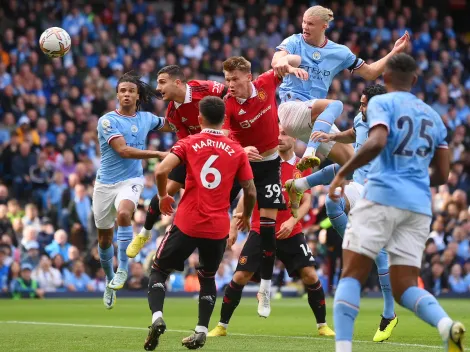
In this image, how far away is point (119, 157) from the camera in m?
15.0

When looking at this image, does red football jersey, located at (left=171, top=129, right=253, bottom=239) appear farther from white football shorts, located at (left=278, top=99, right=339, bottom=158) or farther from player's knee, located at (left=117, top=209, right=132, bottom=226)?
player's knee, located at (left=117, top=209, right=132, bottom=226)

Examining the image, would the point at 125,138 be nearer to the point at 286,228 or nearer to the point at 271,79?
the point at 286,228

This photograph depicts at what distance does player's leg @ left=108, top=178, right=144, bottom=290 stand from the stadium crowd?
24.0ft

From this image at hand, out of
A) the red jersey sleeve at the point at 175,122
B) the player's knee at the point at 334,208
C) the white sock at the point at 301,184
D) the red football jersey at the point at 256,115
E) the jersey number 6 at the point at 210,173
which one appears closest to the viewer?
the jersey number 6 at the point at 210,173

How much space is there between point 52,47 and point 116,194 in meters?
2.28

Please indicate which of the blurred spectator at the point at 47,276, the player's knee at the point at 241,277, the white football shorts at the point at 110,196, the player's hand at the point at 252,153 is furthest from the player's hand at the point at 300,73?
the blurred spectator at the point at 47,276

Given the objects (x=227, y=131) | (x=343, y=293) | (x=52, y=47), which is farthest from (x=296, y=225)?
(x=343, y=293)

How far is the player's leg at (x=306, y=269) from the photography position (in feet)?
44.4

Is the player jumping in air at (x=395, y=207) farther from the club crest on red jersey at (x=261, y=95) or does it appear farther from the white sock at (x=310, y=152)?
the club crest on red jersey at (x=261, y=95)

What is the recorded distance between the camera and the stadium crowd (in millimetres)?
22859

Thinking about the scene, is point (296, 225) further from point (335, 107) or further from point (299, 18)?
point (299, 18)

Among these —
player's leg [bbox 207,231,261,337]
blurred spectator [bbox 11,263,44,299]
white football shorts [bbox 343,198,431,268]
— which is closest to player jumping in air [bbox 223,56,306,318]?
player's leg [bbox 207,231,261,337]

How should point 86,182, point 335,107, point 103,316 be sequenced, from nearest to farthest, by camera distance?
1. point 335,107
2. point 103,316
3. point 86,182

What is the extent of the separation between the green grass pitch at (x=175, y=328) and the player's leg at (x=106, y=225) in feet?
1.52
